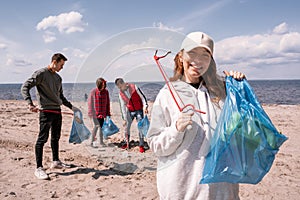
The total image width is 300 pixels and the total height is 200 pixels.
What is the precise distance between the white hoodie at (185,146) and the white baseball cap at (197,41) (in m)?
0.23

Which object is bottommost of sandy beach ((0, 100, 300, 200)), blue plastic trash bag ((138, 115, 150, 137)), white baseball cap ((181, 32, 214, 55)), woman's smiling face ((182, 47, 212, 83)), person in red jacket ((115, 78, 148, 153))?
sandy beach ((0, 100, 300, 200))

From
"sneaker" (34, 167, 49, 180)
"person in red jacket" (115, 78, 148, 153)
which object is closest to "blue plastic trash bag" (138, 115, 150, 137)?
"person in red jacket" (115, 78, 148, 153)

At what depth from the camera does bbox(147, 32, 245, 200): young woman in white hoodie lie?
1.50 meters

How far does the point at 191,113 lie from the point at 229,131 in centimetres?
22

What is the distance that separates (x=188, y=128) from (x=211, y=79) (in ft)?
1.17

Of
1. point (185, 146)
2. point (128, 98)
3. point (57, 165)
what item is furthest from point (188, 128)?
point (57, 165)

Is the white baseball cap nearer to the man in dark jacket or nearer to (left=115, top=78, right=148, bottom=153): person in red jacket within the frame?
(left=115, top=78, right=148, bottom=153): person in red jacket

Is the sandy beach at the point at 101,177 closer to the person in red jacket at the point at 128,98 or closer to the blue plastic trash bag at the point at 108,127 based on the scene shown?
the blue plastic trash bag at the point at 108,127

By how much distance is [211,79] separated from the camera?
1.63 m

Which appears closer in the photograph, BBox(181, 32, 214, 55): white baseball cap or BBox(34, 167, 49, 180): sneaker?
BBox(181, 32, 214, 55): white baseball cap

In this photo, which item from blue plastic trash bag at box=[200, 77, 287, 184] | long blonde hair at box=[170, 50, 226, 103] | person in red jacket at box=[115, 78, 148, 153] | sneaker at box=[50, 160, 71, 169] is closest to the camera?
blue plastic trash bag at box=[200, 77, 287, 184]

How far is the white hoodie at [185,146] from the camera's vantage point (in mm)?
1521

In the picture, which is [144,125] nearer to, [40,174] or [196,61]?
[196,61]

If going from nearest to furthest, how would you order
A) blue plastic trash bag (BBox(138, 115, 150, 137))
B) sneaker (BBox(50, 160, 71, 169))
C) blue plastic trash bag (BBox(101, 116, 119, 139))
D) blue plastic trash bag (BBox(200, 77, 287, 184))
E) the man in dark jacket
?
blue plastic trash bag (BBox(200, 77, 287, 184)) < blue plastic trash bag (BBox(138, 115, 150, 137)) < blue plastic trash bag (BBox(101, 116, 119, 139)) < the man in dark jacket < sneaker (BBox(50, 160, 71, 169))
